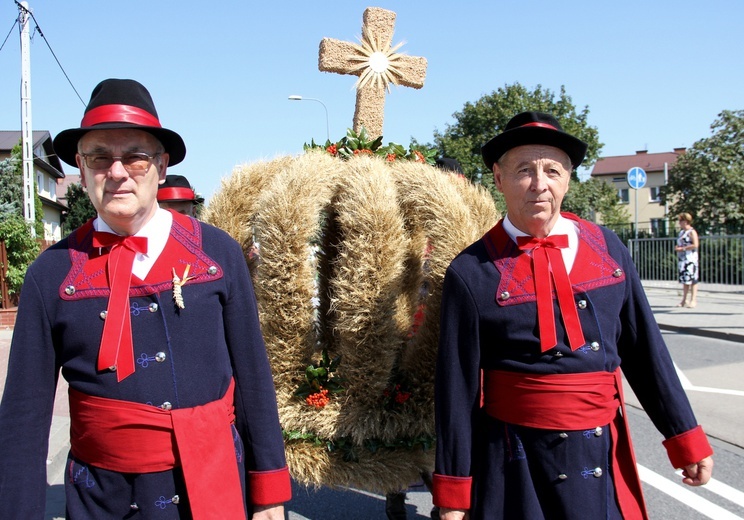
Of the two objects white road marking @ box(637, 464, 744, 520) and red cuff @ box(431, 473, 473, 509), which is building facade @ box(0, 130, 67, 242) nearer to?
white road marking @ box(637, 464, 744, 520)

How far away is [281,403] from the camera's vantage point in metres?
2.78

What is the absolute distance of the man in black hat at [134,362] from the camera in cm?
188

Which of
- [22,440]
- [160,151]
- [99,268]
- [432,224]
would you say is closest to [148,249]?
[99,268]

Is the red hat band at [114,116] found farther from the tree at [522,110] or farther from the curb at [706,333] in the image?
the tree at [522,110]

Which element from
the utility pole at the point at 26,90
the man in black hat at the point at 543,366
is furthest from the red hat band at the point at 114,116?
the utility pole at the point at 26,90

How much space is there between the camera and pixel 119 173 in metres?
1.94

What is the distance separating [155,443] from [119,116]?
949mm

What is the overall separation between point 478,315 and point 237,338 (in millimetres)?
782

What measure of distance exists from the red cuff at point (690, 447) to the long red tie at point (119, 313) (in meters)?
1.79

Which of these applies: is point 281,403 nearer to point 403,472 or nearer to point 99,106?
point 403,472

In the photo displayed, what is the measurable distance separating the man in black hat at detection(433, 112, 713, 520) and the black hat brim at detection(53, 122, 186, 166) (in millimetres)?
982

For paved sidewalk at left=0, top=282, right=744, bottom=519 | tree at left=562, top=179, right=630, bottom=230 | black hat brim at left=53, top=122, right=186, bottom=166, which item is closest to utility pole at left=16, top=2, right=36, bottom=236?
paved sidewalk at left=0, top=282, right=744, bottom=519

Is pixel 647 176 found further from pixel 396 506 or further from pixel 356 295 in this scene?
pixel 356 295

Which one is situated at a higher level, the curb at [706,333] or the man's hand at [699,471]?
the man's hand at [699,471]
